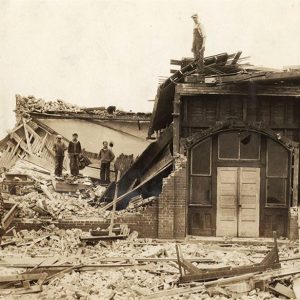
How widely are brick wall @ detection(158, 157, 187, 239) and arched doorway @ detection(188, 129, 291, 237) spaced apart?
39cm

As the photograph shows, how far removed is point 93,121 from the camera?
77.7 ft

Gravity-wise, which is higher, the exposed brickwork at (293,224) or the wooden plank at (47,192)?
the wooden plank at (47,192)

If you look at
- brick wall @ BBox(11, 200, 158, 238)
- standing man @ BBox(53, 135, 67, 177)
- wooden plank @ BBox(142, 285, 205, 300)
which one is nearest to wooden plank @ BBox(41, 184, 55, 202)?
brick wall @ BBox(11, 200, 158, 238)

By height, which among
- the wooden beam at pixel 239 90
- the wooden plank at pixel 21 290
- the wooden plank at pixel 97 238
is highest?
the wooden beam at pixel 239 90

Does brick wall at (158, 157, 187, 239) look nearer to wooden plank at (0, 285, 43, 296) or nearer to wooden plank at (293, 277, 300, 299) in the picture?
wooden plank at (293, 277, 300, 299)

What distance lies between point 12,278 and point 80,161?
37.1 ft

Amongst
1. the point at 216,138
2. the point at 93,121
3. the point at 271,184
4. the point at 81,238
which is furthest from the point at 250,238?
the point at 93,121

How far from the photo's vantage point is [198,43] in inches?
488

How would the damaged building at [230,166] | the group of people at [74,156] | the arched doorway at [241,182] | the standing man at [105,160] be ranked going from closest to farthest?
the damaged building at [230,166], the arched doorway at [241,182], the group of people at [74,156], the standing man at [105,160]

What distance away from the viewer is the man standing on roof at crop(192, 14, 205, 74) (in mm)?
12273

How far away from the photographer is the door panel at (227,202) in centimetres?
1305

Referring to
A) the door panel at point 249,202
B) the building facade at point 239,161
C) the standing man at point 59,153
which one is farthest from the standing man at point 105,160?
the door panel at point 249,202

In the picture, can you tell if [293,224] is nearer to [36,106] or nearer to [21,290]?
[21,290]

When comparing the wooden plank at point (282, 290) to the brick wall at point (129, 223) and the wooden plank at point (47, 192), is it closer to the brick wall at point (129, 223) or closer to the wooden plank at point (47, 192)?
the brick wall at point (129, 223)
